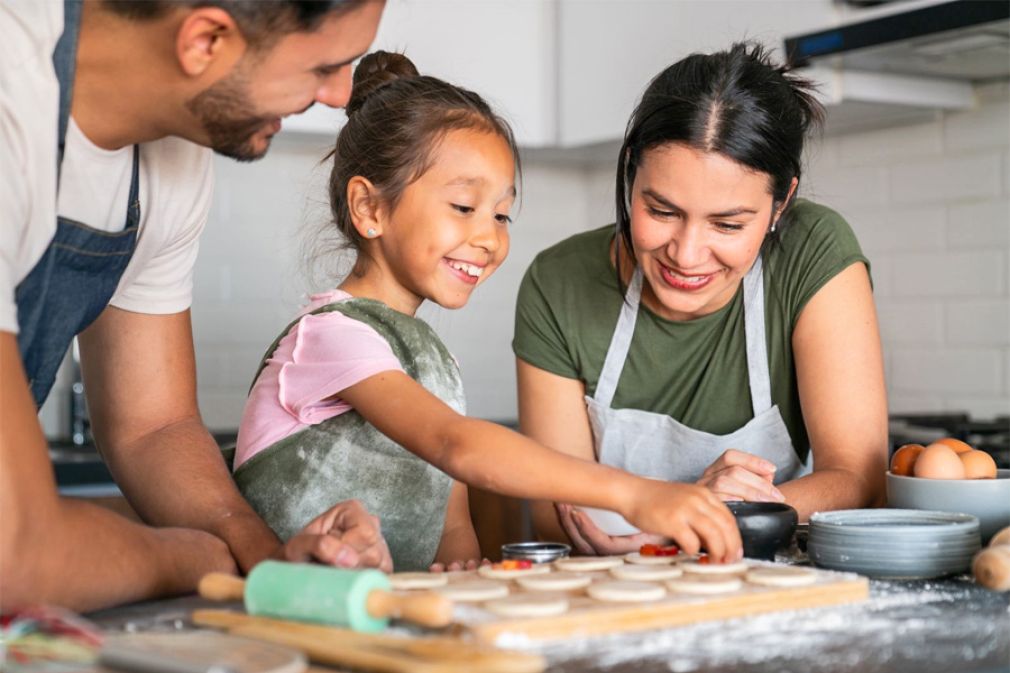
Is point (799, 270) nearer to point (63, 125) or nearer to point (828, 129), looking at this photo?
point (63, 125)

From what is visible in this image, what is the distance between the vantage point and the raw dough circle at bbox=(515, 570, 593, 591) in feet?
3.63

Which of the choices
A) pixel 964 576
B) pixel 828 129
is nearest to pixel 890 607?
pixel 964 576

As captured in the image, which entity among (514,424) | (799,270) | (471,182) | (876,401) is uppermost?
(471,182)

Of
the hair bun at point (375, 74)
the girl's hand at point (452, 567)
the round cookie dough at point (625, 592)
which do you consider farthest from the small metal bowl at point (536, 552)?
the hair bun at point (375, 74)

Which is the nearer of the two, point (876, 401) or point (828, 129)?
point (876, 401)

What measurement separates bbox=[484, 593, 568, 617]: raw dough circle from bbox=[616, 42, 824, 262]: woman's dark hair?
903 millimetres

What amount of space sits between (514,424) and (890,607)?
249cm

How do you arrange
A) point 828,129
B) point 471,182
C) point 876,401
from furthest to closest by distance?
point 828,129, point 876,401, point 471,182

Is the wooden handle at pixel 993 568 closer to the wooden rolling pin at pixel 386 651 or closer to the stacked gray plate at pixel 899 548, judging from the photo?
the stacked gray plate at pixel 899 548

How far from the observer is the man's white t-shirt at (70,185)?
3.86 feet

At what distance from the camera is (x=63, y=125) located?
4.13 ft

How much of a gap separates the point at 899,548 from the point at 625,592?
365 millimetres

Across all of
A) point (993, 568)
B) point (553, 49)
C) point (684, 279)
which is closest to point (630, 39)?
point (553, 49)

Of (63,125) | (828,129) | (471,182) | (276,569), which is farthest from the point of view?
(828,129)
